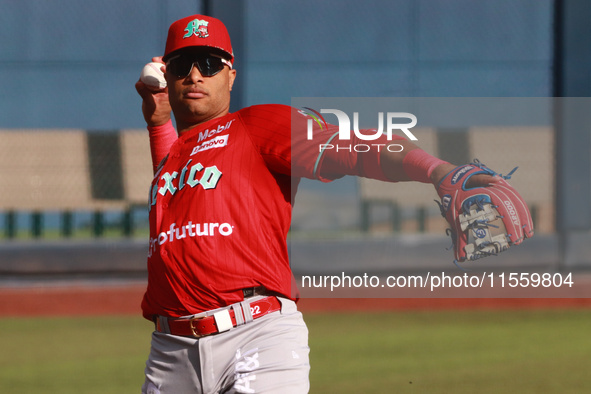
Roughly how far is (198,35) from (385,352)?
409 centimetres

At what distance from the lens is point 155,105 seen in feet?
9.48

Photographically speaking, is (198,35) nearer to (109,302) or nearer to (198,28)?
(198,28)

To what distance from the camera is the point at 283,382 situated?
2.14m

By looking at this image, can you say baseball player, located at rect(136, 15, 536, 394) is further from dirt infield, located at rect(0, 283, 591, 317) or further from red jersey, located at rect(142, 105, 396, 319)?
dirt infield, located at rect(0, 283, 591, 317)

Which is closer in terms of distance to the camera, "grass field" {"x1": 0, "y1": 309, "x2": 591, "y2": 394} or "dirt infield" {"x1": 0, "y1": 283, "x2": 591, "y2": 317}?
"grass field" {"x1": 0, "y1": 309, "x2": 591, "y2": 394}

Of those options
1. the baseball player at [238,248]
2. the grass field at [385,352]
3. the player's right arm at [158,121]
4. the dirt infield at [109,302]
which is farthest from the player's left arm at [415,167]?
the dirt infield at [109,302]

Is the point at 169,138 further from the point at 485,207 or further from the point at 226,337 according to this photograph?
the point at 485,207

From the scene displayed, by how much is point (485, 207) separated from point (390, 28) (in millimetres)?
7522

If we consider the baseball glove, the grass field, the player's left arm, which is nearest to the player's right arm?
the player's left arm

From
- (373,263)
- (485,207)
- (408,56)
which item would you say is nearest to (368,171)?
(485,207)

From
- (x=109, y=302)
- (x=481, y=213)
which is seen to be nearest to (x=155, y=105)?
(x=481, y=213)

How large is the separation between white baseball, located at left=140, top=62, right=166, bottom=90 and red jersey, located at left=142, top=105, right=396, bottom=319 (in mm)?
588

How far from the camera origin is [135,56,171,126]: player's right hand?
113 inches

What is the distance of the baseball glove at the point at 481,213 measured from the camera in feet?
6.79
